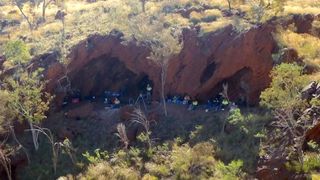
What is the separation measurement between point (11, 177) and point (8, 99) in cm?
564

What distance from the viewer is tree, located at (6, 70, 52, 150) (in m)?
30.6

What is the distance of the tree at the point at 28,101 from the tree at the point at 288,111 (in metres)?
14.9

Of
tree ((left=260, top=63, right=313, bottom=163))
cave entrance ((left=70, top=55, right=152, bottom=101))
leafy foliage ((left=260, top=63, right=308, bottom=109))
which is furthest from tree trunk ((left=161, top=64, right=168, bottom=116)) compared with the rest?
leafy foliage ((left=260, top=63, right=308, bottom=109))

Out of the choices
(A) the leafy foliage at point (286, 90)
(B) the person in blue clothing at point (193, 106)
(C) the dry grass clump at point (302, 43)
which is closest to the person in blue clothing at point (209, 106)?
(B) the person in blue clothing at point (193, 106)

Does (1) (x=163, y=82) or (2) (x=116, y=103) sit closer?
(1) (x=163, y=82)

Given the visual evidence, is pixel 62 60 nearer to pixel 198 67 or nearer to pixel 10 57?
pixel 10 57

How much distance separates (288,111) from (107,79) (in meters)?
18.6

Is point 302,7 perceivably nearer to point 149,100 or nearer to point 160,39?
point 160,39

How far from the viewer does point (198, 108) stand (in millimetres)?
33562

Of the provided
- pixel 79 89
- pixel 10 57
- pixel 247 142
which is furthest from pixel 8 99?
pixel 247 142

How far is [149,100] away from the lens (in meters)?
36.3

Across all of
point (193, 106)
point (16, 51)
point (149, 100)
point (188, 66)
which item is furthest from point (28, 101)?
point (188, 66)

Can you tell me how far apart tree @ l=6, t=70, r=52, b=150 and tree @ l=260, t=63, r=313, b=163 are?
586 inches

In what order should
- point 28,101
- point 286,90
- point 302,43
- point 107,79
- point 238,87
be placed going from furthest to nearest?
point 107,79, point 238,87, point 302,43, point 28,101, point 286,90
